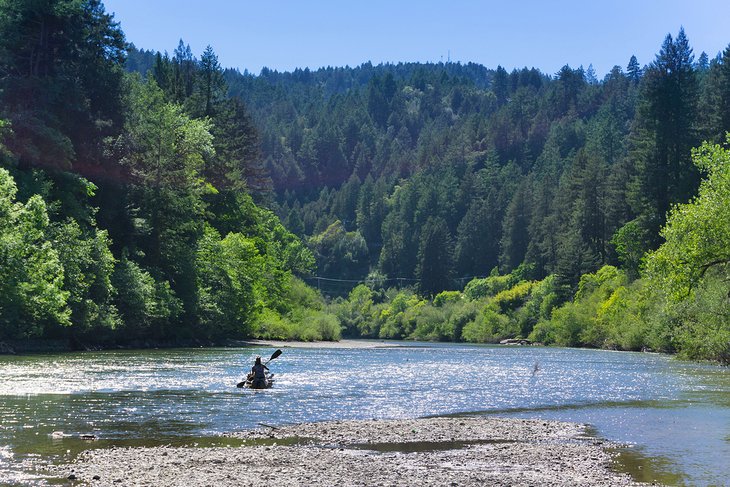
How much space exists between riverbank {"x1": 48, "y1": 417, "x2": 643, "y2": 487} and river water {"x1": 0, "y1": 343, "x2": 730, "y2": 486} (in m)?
1.10

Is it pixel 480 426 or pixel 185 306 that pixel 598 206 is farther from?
pixel 480 426

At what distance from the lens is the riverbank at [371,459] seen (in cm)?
1831

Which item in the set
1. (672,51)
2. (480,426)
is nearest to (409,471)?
(480,426)

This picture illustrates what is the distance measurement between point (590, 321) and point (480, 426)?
258 ft

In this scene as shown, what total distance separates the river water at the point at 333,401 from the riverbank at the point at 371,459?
Result: 1099 millimetres

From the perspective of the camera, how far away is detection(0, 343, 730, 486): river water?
22484 millimetres

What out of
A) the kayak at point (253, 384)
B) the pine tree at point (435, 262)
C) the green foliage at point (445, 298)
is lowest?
the kayak at point (253, 384)

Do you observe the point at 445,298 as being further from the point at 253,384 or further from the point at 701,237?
the point at 253,384

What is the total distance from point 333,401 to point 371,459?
13172 mm

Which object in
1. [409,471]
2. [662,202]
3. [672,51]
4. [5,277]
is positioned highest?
[672,51]

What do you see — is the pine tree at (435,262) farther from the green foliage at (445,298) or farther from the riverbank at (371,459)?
the riverbank at (371,459)

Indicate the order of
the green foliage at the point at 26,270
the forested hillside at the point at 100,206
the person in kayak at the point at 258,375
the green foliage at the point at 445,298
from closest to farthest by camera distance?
1. the person in kayak at the point at 258,375
2. the green foliage at the point at 26,270
3. the forested hillside at the point at 100,206
4. the green foliage at the point at 445,298

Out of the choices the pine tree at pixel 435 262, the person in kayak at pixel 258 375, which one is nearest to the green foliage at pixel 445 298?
the pine tree at pixel 435 262

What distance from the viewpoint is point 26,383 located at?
36.4 meters
